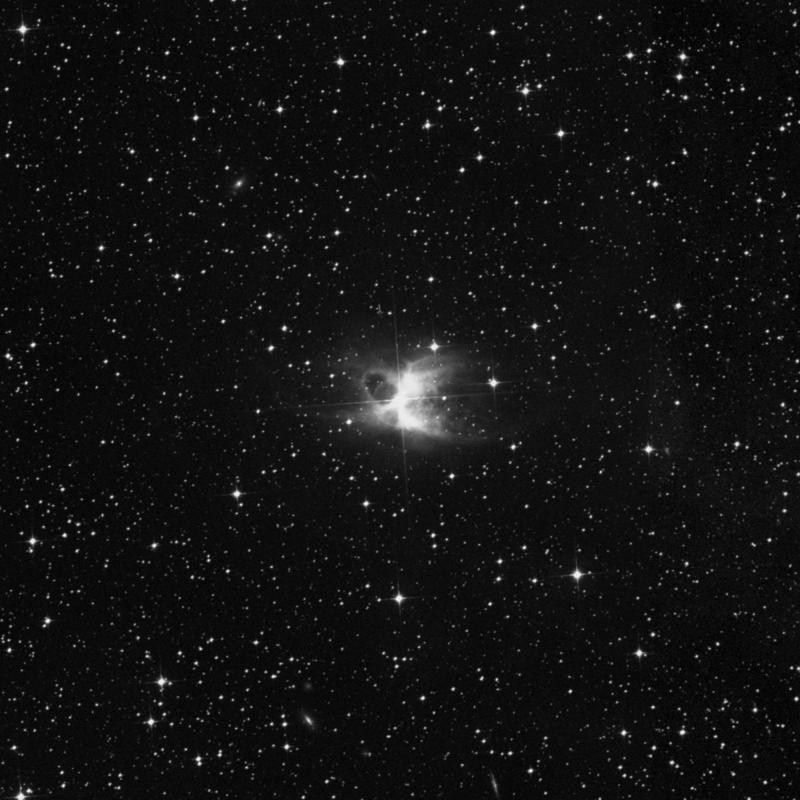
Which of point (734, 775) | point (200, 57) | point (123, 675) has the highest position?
point (200, 57)

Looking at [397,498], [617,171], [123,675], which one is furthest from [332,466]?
[617,171]

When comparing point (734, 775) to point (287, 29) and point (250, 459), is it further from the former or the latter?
point (287, 29)

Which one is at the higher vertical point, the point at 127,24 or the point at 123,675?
the point at 127,24

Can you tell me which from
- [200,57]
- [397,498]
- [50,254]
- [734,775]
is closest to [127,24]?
[200,57]

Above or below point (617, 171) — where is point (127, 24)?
above

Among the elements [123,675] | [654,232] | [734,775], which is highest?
[654,232]

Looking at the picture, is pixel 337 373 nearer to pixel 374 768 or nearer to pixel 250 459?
pixel 250 459
